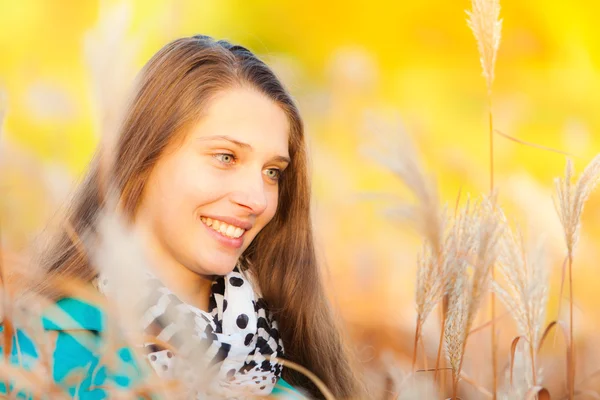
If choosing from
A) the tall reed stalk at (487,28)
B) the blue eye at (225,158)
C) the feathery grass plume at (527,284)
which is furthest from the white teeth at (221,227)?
the feathery grass plume at (527,284)

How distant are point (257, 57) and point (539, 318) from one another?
1.06 m

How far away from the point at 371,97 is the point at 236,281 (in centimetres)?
163

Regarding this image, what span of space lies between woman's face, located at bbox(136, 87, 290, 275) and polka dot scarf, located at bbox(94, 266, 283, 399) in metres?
0.10

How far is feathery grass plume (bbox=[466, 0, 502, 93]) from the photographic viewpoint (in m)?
1.24

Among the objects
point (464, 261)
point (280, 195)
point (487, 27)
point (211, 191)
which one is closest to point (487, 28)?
point (487, 27)

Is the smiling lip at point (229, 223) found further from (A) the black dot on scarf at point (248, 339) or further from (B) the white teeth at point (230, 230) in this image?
(A) the black dot on scarf at point (248, 339)

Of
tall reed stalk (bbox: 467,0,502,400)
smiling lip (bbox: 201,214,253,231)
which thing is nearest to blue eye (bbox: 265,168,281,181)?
smiling lip (bbox: 201,214,253,231)

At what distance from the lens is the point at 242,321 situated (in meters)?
1.65

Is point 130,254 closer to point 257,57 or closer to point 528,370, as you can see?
point 528,370

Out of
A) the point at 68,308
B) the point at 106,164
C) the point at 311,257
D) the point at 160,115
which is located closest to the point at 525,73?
the point at 311,257

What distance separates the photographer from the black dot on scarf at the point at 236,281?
1.70 meters

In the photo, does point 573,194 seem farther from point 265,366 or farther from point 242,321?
point 242,321

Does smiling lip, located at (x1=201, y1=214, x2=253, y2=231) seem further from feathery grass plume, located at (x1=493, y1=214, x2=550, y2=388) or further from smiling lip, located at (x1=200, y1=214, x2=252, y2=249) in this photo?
feathery grass plume, located at (x1=493, y1=214, x2=550, y2=388)

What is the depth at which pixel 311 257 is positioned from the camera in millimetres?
1903
